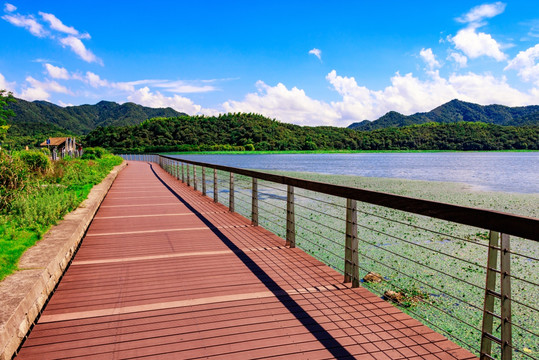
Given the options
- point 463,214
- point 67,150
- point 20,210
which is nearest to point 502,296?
point 463,214

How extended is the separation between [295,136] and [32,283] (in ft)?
405

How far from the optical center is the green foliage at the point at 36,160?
437 inches

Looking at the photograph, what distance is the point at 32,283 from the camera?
314cm

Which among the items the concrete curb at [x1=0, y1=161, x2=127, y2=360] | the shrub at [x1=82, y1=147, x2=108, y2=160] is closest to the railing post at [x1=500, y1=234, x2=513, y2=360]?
the concrete curb at [x1=0, y1=161, x2=127, y2=360]

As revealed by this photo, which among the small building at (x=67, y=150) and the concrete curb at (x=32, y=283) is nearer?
the concrete curb at (x=32, y=283)

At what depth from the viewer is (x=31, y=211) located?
5672 mm

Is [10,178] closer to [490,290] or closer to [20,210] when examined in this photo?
[20,210]

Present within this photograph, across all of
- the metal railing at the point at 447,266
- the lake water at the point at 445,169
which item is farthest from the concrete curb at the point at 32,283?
the lake water at the point at 445,169

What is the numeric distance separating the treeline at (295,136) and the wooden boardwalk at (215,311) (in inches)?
3577

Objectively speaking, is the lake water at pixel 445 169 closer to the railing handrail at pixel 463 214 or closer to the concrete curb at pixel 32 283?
the railing handrail at pixel 463 214

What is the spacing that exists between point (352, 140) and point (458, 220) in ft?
419

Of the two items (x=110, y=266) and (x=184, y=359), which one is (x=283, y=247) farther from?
(x=184, y=359)

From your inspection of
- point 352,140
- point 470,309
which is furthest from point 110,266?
point 352,140

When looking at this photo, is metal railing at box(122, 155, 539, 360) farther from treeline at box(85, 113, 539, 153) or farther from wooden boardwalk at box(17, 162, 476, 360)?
treeline at box(85, 113, 539, 153)
